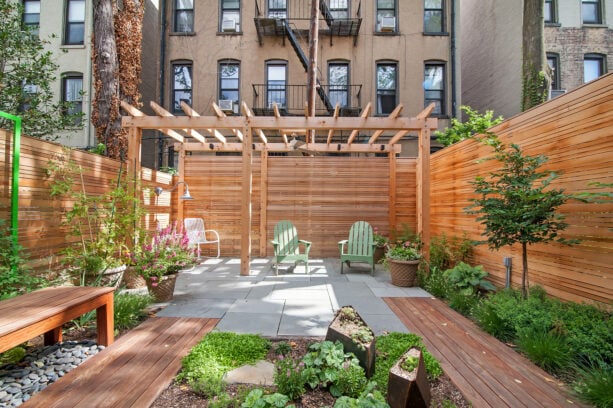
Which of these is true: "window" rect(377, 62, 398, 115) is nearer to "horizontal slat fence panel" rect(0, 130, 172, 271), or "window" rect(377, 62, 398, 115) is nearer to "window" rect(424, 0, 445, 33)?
"window" rect(424, 0, 445, 33)

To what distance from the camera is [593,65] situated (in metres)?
9.41

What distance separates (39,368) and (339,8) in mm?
10691

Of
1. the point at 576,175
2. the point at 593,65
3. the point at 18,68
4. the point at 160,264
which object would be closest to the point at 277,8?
the point at 18,68

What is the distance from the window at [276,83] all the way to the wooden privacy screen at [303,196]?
3.21 m

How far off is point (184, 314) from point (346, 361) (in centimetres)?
206

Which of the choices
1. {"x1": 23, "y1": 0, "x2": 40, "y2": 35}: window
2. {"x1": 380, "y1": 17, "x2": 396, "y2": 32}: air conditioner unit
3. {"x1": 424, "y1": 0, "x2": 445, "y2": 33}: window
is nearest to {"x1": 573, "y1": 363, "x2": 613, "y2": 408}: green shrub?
{"x1": 380, "y1": 17, "x2": 396, "y2": 32}: air conditioner unit

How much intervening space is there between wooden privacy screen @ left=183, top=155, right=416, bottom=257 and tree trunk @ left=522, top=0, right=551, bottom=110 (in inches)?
96.9

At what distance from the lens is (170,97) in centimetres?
946

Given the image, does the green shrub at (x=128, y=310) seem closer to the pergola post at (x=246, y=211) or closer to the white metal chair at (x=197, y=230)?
the pergola post at (x=246, y=211)

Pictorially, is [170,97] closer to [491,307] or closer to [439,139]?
[439,139]

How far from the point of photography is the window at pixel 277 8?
944 centimetres

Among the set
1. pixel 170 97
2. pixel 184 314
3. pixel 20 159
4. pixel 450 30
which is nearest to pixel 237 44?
pixel 170 97

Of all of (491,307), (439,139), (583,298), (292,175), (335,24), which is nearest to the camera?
(583,298)

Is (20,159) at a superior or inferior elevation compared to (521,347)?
superior
